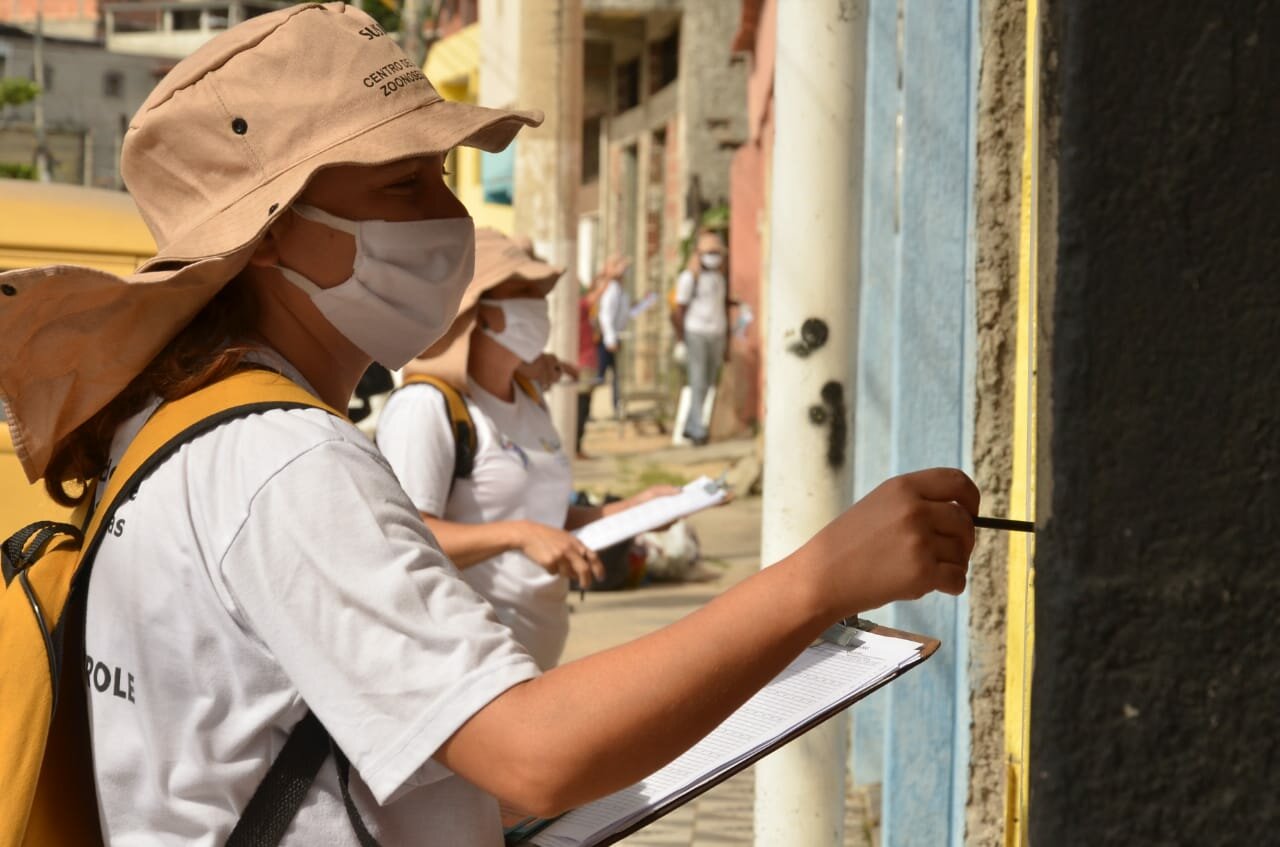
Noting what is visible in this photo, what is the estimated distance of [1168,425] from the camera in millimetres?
1360

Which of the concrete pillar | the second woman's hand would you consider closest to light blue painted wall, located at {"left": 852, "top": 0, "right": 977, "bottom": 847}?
the second woman's hand

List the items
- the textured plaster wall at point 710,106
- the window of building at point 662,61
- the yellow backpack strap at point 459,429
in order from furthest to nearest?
the window of building at point 662,61, the textured plaster wall at point 710,106, the yellow backpack strap at point 459,429

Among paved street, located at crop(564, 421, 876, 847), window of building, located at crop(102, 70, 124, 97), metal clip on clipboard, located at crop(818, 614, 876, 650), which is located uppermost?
window of building, located at crop(102, 70, 124, 97)

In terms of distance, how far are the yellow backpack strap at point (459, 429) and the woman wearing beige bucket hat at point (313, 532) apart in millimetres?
2045

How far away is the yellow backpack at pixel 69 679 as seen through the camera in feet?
5.44

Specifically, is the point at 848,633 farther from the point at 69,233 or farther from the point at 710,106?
the point at 710,106

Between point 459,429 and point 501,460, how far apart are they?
0.15m

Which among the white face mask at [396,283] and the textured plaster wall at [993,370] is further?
the textured plaster wall at [993,370]

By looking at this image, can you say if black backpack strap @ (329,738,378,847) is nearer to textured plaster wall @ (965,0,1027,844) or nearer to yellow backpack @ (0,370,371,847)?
yellow backpack @ (0,370,371,847)

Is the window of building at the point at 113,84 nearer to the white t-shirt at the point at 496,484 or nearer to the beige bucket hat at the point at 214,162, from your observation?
the white t-shirt at the point at 496,484

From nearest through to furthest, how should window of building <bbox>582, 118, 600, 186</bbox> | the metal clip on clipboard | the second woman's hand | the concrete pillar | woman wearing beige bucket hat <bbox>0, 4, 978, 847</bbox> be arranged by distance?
woman wearing beige bucket hat <bbox>0, 4, 978, 847</bbox>, the metal clip on clipboard, the second woman's hand, the concrete pillar, window of building <bbox>582, 118, 600, 186</bbox>

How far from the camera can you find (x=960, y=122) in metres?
4.36

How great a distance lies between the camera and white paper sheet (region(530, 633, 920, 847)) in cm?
176

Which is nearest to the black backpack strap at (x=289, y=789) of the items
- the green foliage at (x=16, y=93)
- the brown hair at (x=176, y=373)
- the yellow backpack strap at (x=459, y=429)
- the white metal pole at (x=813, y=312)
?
the brown hair at (x=176, y=373)
